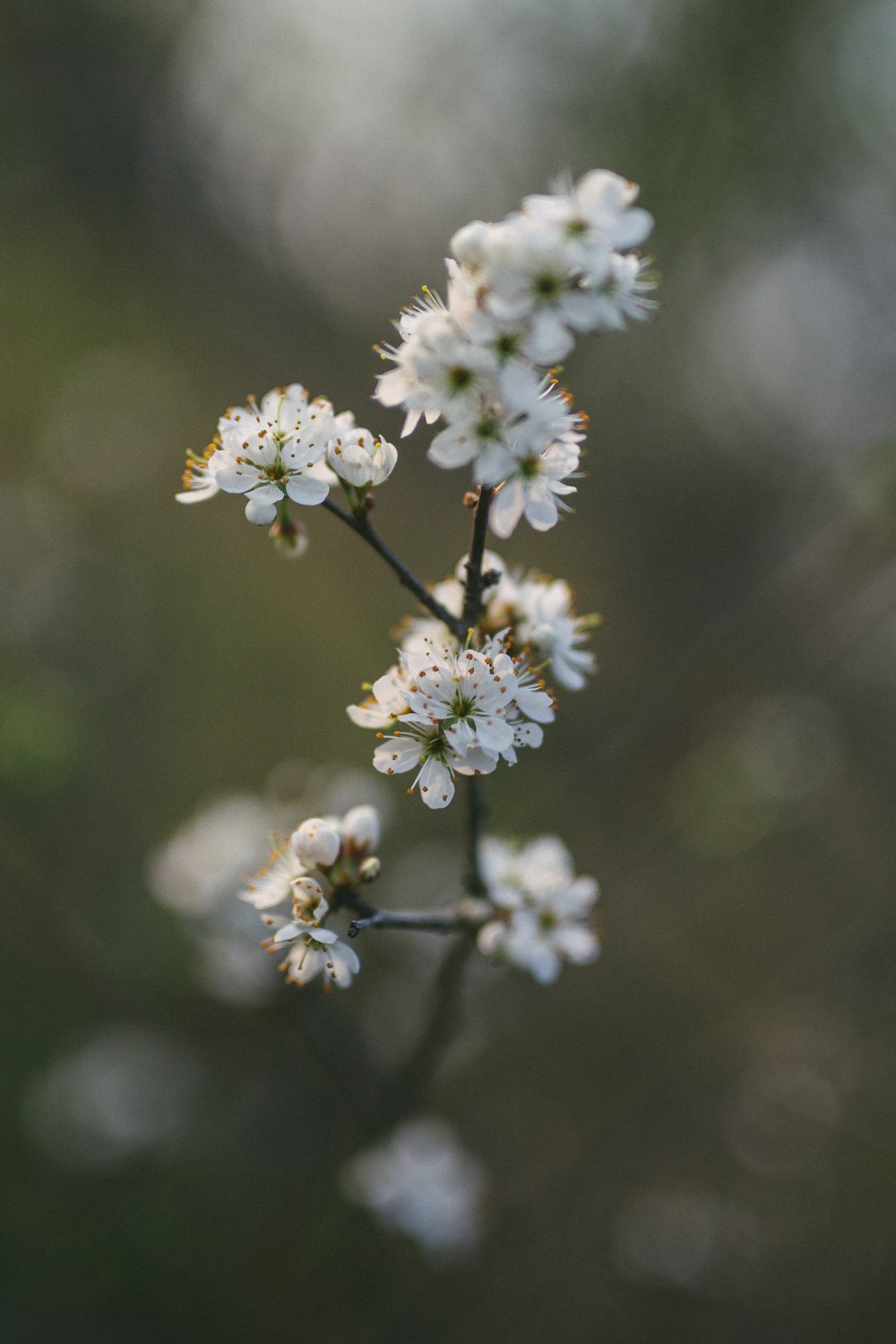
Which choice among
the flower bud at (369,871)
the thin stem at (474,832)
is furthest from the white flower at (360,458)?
the flower bud at (369,871)

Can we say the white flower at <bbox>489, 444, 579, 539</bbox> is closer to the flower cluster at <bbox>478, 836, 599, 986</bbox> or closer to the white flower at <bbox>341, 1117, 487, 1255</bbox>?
the flower cluster at <bbox>478, 836, 599, 986</bbox>

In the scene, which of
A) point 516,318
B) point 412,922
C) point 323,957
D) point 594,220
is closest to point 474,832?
point 412,922

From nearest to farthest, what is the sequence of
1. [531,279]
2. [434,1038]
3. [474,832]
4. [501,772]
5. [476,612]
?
[531,279] < [476,612] < [474,832] < [434,1038] < [501,772]

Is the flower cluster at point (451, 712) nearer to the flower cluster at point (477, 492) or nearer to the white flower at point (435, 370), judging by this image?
the flower cluster at point (477, 492)

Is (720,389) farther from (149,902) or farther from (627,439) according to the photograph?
(149,902)

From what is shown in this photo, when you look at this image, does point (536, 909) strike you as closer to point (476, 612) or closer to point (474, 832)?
point (474, 832)
